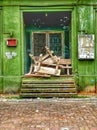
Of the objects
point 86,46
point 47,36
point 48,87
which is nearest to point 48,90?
point 48,87

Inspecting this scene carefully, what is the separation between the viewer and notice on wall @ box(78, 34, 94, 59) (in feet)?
48.1

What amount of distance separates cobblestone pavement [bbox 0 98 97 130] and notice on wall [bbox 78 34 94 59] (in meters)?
2.16

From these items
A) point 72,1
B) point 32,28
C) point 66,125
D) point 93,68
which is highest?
point 72,1

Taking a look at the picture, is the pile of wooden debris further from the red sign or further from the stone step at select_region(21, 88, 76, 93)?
the red sign

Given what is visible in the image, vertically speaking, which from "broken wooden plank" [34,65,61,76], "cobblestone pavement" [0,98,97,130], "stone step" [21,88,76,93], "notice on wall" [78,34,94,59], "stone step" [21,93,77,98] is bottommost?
"cobblestone pavement" [0,98,97,130]

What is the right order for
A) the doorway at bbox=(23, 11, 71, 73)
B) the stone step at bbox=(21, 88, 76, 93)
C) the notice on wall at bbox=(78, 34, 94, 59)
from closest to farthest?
the stone step at bbox=(21, 88, 76, 93), the notice on wall at bbox=(78, 34, 94, 59), the doorway at bbox=(23, 11, 71, 73)

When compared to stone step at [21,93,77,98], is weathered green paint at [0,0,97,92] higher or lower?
higher

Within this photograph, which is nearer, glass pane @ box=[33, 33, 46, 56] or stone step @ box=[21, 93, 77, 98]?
stone step @ box=[21, 93, 77, 98]

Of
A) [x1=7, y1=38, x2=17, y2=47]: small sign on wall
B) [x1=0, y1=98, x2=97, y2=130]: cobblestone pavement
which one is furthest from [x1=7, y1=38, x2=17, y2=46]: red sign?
[x1=0, y1=98, x2=97, y2=130]: cobblestone pavement

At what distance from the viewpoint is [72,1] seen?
14.7m

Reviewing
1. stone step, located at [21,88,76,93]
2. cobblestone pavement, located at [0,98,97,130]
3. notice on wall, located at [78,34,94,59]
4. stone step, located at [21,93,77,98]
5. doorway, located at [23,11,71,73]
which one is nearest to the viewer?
cobblestone pavement, located at [0,98,97,130]

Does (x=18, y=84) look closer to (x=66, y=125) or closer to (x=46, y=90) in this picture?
(x=46, y=90)

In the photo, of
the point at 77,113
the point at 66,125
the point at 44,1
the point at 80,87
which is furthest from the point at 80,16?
the point at 66,125

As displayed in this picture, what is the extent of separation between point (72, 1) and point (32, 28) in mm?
2472
